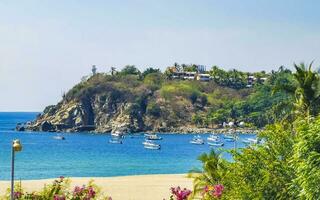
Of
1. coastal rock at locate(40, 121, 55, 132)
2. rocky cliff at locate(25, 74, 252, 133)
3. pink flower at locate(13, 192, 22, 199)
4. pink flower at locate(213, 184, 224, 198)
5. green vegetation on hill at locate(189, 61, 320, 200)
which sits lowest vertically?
coastal rock at locate(40, 121, 55, 132)

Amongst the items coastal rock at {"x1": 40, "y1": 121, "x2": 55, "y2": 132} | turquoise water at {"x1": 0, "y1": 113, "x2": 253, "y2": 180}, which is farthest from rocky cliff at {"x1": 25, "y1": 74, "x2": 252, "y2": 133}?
turquoise water at {"x1": 0, "y1": 113, "x2": 253, "y2": 180}

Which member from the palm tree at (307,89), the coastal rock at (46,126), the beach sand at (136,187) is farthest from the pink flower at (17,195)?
the coastal rock at (46,126)

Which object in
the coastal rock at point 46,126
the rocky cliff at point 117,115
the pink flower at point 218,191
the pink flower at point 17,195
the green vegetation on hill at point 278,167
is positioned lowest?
the coastal rock at point 46,126

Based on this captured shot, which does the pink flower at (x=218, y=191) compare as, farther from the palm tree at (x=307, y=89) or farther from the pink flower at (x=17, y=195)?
the palm tree at (x=307, y=89)

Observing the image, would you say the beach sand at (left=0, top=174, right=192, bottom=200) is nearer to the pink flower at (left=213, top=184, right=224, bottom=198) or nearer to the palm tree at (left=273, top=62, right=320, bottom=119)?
the palm tree at (left=273, top=62, right=320, bottom=119)

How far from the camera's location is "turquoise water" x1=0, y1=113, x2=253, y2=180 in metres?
82.9

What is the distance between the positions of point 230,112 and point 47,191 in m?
173

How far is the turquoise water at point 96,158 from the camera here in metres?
82.9

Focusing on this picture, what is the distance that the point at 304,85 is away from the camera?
33312 mm

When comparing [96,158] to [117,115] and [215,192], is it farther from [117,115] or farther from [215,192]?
[215,192]

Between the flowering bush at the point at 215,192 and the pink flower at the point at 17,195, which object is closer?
the flowering bush at the point at 215,192

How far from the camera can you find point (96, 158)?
10712cm

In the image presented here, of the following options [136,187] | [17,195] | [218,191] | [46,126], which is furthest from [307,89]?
[46,126]

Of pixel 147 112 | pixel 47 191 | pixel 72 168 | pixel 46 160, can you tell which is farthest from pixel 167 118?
pixel 47 191
